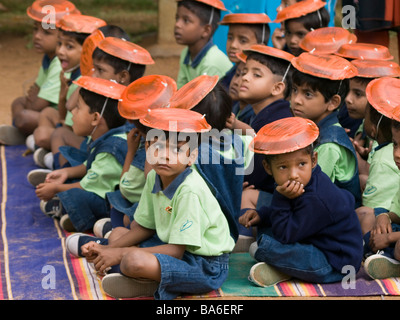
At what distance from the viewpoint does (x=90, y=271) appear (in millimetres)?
3607

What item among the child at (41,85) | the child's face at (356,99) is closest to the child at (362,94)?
the child's face at (356,99)

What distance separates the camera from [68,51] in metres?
5.29

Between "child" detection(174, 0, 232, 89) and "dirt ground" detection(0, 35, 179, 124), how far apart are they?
5.95 feet

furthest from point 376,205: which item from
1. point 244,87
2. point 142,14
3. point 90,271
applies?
point 142,14

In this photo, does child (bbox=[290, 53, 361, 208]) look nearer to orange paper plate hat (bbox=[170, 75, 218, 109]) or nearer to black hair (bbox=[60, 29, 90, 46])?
orange paper plate hat (bbox=[170, 75, 218, 109])

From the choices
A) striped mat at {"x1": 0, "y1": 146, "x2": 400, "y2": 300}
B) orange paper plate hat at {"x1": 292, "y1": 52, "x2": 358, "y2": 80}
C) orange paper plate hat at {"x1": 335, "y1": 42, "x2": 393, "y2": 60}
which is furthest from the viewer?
orange paper plate hat at {"x1": 335, "y1": 42, "x2": 393, "y2": 60}

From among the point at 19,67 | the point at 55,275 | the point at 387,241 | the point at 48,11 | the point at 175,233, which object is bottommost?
the point at 19,67

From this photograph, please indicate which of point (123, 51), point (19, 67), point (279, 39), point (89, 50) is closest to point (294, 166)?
point (123, 51)

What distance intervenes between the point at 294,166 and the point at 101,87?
4.32 feet

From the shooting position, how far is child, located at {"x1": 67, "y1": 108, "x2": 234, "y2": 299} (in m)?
3.18

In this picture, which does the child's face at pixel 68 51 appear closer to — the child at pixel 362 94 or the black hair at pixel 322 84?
the black hair at pixel 322 84

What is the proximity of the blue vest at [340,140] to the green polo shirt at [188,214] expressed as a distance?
0.84 m

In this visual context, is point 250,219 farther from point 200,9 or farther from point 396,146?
point 200,9

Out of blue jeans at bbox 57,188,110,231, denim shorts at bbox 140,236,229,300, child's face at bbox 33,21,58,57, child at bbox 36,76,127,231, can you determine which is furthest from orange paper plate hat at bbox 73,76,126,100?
child's face at bbox 33,21,58,57
